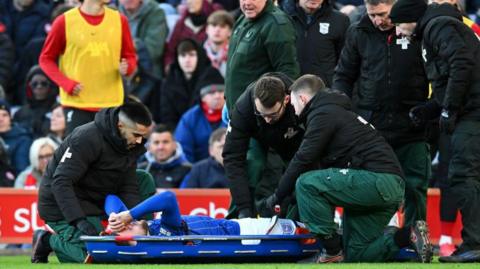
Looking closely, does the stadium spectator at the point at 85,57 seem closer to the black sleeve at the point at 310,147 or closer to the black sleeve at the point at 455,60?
the black sleeve at the point at 310,147

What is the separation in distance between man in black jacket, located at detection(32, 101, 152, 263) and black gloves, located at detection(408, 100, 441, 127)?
2340mm

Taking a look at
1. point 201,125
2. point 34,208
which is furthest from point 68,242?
point 201,125

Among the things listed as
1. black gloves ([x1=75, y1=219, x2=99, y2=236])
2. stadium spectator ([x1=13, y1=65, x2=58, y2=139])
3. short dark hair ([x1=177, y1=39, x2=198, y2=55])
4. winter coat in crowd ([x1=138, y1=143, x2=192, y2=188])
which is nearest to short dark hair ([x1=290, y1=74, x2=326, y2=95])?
black gloves ([x1=75, y1=219, x2=99, y2=236])

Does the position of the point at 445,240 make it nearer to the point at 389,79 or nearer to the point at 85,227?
the point at 389,79

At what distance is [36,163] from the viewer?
54.5ft

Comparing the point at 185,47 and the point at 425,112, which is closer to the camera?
the point at 425,112

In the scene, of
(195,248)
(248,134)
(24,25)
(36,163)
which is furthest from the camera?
(24,25)

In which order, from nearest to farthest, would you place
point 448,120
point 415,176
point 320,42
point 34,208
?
point 448,120 < point 415,176 < point 320,42 < point 34,208

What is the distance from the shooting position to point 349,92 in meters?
13.6

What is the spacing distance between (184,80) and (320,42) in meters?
4.38

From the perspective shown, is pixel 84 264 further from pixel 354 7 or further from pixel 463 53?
pixel 354 7

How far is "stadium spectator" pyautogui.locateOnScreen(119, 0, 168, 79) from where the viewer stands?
1867 centimetres

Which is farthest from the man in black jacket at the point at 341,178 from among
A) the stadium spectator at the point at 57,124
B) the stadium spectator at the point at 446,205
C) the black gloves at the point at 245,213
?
the stadium spectator at the point at 57,124

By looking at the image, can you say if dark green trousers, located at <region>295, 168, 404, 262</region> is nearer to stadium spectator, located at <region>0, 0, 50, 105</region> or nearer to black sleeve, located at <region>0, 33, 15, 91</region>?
black sleeve, located at <region>0, 33, 15, 91</region>
